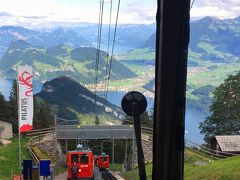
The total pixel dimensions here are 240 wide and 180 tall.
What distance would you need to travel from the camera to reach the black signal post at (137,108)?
126 inches

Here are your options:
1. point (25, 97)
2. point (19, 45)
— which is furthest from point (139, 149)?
point (19, 45)

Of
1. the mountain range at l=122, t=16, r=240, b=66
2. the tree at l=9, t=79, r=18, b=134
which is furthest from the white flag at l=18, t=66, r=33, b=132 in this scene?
the tree at l=9, t=79, r=18, b=134

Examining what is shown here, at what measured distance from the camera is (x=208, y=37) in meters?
114

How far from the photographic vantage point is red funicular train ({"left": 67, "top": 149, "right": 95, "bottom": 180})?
19.5 meters

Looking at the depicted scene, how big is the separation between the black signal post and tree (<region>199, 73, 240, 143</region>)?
4967 centimetres

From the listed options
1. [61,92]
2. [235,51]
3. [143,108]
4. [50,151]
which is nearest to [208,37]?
[61,92]

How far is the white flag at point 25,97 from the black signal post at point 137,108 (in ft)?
36.6

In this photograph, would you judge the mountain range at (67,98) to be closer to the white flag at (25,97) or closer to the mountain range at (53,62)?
the mountain range at (53,62)

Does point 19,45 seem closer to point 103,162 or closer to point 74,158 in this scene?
point 103,162

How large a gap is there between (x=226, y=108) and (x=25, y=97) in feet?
136

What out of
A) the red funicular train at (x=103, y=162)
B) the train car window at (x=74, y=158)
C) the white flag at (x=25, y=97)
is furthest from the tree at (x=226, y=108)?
the white flag at (x=25, y=97)

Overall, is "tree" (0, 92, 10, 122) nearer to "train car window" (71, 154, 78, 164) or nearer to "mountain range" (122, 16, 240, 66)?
"mountain range" (122, 16, 240, 66)

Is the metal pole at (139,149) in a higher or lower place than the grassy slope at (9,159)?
higher

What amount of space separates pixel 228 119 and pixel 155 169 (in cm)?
5140
